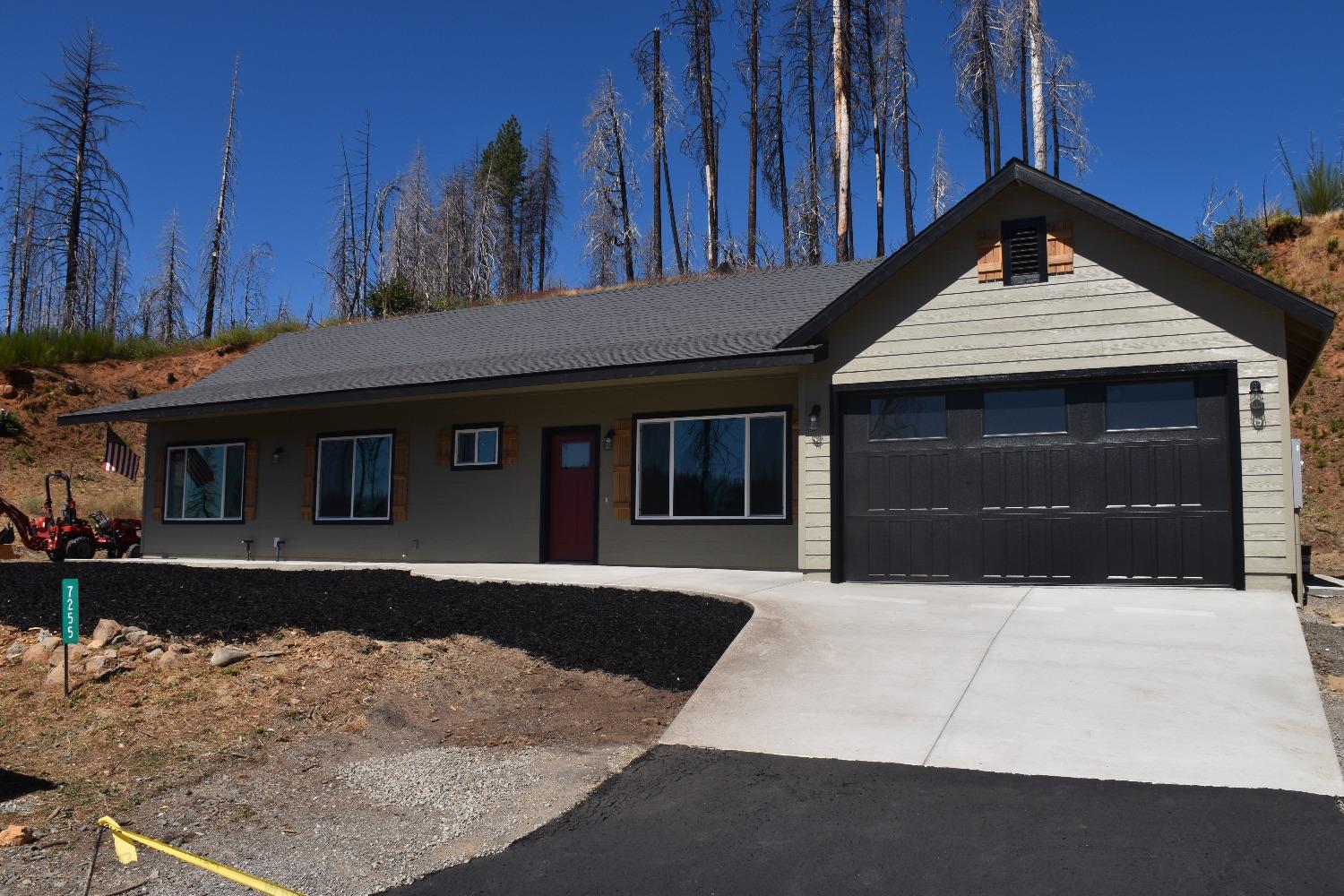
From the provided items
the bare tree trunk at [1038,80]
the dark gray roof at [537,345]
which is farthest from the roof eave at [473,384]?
the bare tree trunk at [1038,80]

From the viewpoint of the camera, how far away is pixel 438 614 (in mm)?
7992

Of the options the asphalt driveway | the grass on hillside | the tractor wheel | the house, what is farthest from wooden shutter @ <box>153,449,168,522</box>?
the asphalt driveway

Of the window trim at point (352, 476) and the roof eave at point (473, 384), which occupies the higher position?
the roof eave at point (473, 384)

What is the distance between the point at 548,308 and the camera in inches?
697

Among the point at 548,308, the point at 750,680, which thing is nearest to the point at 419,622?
the point at 750,680

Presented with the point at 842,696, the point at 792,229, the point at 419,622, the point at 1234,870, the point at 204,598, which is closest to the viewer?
the point at 1234,870

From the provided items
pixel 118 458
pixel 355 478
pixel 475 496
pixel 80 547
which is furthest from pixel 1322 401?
pixel 80 547

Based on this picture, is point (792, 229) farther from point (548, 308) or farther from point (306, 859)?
point (306, 859)

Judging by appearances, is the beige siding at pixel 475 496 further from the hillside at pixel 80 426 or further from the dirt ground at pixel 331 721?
the hillside at pixel 80 426

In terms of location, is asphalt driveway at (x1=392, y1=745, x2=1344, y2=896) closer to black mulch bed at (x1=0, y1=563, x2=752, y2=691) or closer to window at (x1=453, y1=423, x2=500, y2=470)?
black mulch bed at (x1=0, y1=563, x2=752, y2=691)

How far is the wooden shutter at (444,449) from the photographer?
579 inches

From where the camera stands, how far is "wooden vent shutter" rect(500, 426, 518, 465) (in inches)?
558

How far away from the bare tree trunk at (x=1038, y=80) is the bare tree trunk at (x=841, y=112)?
4231mm

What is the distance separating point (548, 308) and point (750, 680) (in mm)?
12200
